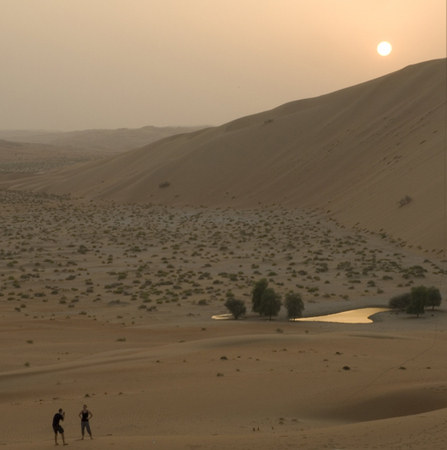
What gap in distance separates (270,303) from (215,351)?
621 cm

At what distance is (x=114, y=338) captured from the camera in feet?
70.2

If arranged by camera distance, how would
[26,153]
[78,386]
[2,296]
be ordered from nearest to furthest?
[78,386]
[2,296]
[26,153]

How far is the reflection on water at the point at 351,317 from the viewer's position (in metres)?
24.3

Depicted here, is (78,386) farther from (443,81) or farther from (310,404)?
(443,81)

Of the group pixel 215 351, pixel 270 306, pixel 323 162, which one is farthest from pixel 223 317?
pixel 323 162

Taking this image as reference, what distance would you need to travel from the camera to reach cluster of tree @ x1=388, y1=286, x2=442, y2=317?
24.2 meters

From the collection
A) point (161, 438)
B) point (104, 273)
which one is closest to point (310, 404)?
point (161, 438)

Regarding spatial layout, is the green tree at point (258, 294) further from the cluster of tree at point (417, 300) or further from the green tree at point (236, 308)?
the cluster of tree at point (417, 300)

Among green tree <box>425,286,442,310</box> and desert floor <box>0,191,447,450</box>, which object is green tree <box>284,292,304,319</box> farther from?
green tree <box>425,286,442,310</box>

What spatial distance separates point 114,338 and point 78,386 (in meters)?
5.48

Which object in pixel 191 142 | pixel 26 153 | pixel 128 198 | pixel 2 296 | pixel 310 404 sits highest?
pixel 26 153

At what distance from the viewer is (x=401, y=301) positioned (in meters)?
25.4

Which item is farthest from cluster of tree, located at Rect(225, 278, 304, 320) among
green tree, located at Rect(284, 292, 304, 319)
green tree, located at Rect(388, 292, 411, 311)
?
green tree, located at Rect(388, 292, 411, 311)

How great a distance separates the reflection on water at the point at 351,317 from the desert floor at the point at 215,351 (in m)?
0.40
